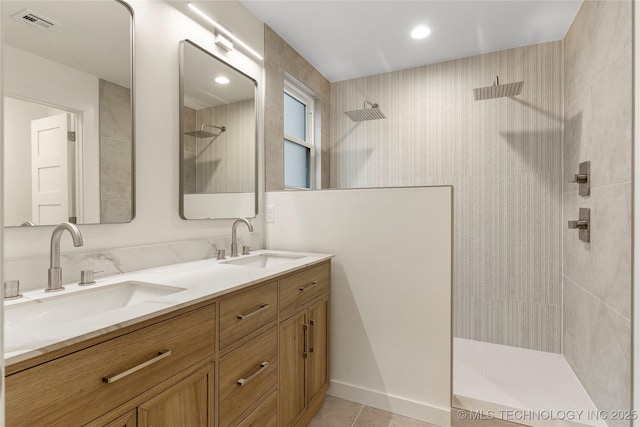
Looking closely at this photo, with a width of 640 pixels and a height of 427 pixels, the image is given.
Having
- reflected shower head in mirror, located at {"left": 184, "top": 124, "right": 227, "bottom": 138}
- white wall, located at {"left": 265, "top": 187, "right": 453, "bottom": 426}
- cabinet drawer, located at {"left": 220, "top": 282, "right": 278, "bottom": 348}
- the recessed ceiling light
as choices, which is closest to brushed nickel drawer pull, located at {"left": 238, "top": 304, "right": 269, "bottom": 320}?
cabinet drawer, located at {"left": 220, "top": 282, "right": 278, "bottom": 348}

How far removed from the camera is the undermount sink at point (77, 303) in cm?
94

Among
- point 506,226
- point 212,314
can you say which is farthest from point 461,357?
point 212,314

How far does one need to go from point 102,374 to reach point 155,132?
1.17 meters

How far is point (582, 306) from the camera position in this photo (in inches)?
82.9

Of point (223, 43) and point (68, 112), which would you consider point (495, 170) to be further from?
point (68, 112)

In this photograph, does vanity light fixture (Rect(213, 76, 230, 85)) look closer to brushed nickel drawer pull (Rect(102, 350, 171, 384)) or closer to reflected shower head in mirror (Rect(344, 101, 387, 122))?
reflected shower head in mirror (Rect(344, 101, 387, 122))

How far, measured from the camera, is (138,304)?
0.93m

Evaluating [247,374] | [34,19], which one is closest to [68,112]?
[34,19]

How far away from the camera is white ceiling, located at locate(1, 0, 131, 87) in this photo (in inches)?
44.4

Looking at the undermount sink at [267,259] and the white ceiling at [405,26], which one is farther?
the white ceiling at [405,26]

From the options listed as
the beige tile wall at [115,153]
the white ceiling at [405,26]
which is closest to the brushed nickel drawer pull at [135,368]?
the beige tile wall at [115,153]

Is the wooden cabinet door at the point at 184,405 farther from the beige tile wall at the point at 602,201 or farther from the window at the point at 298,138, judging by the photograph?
the window at the point at 298,138

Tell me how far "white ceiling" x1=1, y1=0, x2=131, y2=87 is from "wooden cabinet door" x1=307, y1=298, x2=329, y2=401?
1492mm

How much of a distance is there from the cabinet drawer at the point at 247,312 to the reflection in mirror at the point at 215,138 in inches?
27.1
